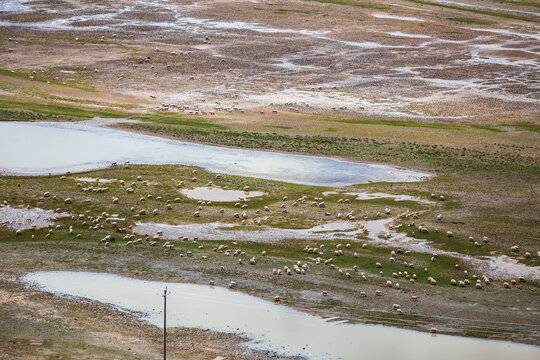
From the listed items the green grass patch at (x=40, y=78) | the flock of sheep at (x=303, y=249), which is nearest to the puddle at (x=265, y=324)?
the flock of sheep at (x=303, y=249)

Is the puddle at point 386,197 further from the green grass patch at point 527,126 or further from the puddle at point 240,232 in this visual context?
the green grass patch at point 527,126

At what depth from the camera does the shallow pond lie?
62.3m

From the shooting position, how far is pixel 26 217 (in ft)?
167

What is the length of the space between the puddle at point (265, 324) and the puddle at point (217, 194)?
14.8m

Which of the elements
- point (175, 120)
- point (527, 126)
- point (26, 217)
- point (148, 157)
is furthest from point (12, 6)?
point (26, 217)

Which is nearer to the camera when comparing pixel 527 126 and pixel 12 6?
pixel 527 126

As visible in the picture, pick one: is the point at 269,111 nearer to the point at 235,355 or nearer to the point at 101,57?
the point at 101,57

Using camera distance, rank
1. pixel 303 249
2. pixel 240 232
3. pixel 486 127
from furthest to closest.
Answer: pixel 486 127 < pixel 240 232 < pixel 303 249

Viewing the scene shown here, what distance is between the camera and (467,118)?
274 ft

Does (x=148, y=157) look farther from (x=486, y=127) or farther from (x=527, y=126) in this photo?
(x=527, y=126)

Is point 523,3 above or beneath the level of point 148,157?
above

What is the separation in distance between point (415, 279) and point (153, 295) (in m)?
14.1

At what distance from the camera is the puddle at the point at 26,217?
1954 inches

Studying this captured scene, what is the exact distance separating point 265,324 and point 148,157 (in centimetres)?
3213
